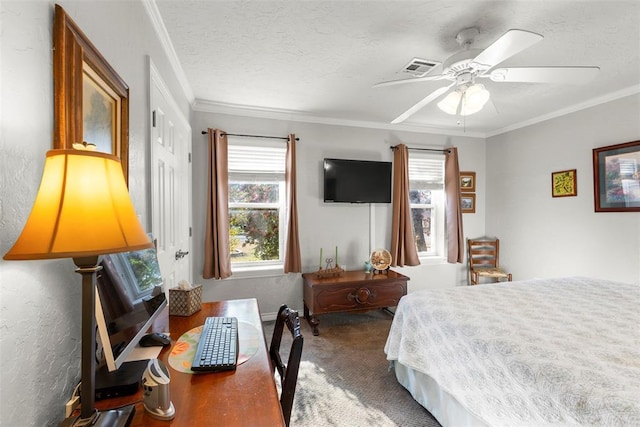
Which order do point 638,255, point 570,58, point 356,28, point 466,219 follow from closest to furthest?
point 356,28
point 570,58
point 638,255
point 466,219

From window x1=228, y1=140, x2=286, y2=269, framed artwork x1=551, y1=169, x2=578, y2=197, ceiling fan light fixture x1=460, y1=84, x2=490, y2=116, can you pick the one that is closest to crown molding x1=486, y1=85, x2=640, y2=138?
framed artwork x1=551, y1=169, x2=578, y2=197

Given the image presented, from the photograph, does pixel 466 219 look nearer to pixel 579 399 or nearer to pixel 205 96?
pixel 579 399

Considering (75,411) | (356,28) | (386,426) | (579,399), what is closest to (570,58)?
(356,28)

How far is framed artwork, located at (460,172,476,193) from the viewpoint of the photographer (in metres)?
4.17

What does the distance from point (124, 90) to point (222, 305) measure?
1.18 m

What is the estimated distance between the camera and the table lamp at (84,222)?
548 millimetres

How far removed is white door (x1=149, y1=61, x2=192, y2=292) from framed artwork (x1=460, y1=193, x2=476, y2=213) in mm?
3537

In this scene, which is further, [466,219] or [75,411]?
[466,219]

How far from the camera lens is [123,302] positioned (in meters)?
0.90

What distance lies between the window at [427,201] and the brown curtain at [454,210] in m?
0.13

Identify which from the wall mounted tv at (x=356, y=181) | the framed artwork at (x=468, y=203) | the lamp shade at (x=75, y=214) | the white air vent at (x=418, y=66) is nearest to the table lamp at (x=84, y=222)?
the lamp shade at (x=75, y=214)

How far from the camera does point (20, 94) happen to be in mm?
670

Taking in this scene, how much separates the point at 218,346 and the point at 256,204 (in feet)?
7.83

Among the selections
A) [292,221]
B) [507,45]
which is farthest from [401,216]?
[507,45]
